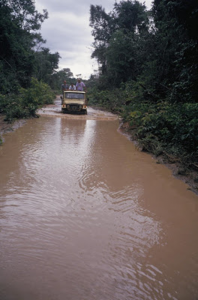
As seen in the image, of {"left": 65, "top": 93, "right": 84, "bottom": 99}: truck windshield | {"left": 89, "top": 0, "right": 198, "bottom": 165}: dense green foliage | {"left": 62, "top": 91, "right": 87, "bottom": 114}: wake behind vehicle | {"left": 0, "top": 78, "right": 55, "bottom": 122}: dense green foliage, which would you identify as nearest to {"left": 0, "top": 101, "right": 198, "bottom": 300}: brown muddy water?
{"left": 89, "top": 0, "right": 198, "bottom": 165}: dense green foliage

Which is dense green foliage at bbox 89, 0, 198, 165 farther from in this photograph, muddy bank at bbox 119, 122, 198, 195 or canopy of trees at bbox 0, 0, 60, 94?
canopy of trees at bbox 0, 0, 60, 94

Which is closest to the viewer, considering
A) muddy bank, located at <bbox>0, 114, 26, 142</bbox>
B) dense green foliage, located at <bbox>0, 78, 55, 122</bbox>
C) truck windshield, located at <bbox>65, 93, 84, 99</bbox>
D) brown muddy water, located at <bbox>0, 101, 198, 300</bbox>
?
brown muddy water, located at <bbox>0, 101, 198, 300</bbox>

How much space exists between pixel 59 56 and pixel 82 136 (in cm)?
4789

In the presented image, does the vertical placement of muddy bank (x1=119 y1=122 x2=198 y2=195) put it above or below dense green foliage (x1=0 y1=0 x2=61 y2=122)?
below

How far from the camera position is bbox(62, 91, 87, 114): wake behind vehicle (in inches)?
682

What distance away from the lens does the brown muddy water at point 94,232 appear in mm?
2398

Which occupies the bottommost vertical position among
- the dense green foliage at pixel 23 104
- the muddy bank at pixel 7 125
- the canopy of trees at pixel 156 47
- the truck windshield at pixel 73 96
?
the muddy bank at pixel 7 125

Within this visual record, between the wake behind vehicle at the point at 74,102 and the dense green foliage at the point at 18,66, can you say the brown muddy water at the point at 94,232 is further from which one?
the wake behind vehicle at the point at 74,102

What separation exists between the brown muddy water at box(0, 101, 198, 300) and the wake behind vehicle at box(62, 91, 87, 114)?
1146cm

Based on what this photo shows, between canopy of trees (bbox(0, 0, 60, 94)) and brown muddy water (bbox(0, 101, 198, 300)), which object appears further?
canopy of trees (bbox(0, 0, 60, 94))

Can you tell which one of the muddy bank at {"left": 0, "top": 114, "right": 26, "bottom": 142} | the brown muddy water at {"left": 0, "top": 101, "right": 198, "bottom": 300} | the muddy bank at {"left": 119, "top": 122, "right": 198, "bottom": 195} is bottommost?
the brown muddy water at {"left": 0, "top": 101, "right": 198, "bottom": 300}

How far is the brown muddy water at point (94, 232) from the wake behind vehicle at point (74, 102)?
11457 millimetres

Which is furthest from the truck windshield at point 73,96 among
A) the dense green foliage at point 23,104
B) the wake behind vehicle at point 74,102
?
the dense green foliage at point 23,104

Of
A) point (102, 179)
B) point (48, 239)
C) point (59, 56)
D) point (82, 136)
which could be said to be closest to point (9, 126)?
point (82, 136)
